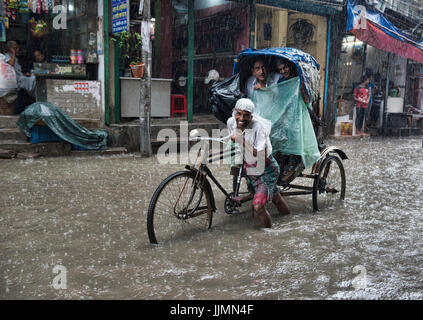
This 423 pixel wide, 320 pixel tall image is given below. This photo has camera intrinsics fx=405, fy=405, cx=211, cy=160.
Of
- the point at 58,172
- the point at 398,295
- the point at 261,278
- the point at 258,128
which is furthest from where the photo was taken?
the point at 58,172

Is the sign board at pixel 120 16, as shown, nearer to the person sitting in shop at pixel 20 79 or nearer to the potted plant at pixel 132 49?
the potted plant at pixel 132 49

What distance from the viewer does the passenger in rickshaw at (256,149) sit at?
469 centimetres

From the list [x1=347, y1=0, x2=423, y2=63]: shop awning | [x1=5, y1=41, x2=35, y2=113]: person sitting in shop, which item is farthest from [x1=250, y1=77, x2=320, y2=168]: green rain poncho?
[x1=347, y1=0, x2=423, y2=63]: shop awning

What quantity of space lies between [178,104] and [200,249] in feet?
28.6

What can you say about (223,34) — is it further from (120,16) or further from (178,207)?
(178,207)

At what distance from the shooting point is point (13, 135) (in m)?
9.59

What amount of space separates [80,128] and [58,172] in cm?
207

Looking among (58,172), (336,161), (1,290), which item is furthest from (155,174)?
(1,290)

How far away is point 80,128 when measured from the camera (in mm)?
9602

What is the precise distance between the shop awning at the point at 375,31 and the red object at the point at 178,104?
6.91 metres

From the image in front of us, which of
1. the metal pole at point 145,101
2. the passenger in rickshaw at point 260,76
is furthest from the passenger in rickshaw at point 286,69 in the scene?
the metal pole at point 145,101
